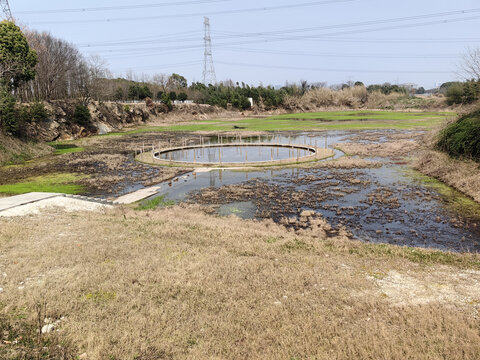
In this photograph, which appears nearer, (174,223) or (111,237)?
(111,237)

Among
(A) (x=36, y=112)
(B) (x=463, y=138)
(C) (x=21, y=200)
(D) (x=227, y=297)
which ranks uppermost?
(A) (x=36, y=112)

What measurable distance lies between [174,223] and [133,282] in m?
5.49

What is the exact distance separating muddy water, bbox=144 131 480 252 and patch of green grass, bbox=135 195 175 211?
681 millimetres

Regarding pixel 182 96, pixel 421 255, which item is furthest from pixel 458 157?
pixel 182 96

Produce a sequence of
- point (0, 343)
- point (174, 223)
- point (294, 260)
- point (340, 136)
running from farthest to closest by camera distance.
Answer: point (340, 136) → point (174, 223) → point (294, 260) → point (0, 343)

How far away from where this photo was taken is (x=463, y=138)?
75.0 feet

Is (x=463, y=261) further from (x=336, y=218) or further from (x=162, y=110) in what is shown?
(x=162, y=110)

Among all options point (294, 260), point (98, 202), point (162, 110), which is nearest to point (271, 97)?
point (162, 110)

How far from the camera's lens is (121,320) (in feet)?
21.4

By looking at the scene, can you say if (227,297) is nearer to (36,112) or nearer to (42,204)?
(42,204)

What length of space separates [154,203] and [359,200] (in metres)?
10.8

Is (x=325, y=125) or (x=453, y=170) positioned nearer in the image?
(x=453, y=170)

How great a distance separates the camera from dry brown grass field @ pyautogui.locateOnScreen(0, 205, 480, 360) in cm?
573

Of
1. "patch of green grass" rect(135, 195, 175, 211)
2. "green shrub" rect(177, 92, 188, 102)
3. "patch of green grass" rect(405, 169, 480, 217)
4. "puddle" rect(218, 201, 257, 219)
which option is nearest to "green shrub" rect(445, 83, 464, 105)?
"green shrub" rect(177, 92, 188, 102)
